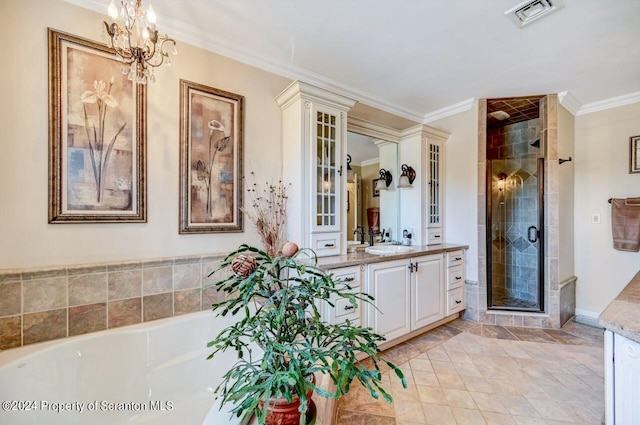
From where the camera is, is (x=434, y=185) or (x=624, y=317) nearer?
(x=624, y=317)

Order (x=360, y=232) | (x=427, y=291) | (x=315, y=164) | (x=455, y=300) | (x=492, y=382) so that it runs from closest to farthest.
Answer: (x=492, y=382) → (x=315, y=164) → (x=427, y=291) → (x=455, y=300) → (x=360, y=232)

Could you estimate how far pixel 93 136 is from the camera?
159 cm

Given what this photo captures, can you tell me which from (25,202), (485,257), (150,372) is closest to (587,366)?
(485,257)

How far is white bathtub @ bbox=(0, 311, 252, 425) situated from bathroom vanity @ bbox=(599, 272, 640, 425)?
67.1 inches

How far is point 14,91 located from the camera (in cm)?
141

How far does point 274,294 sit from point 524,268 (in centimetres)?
364

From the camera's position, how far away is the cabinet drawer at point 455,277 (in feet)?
9.39

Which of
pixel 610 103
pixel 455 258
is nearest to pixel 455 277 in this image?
pixel 455 258

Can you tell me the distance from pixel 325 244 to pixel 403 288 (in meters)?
0.84

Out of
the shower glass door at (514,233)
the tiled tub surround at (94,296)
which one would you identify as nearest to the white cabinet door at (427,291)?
the shower glass door at (514,233)

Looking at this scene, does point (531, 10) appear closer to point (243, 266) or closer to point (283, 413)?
point (243, 266)

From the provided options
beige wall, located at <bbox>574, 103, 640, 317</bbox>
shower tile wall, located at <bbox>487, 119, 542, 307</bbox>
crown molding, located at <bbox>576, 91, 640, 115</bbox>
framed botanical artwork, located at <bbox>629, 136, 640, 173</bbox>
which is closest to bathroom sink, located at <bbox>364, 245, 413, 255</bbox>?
shower tile wall, located at <bbox>487, 119, 542, 307</bbox>

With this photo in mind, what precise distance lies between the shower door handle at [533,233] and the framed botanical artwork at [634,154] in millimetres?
1026

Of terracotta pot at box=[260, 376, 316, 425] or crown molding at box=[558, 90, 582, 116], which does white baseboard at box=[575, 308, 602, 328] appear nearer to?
crown molding at box=[558, 90, 582, 116]
